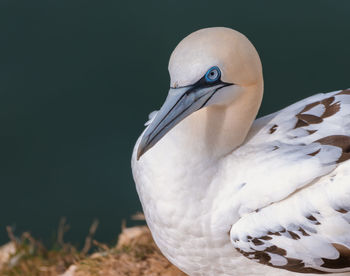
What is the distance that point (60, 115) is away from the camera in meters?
6.21

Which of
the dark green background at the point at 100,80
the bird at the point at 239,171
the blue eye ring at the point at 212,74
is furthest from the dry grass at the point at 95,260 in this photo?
the blue eye ring at the point at 212,74

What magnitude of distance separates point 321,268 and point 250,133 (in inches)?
30.2

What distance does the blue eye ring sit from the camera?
2879 millimetres

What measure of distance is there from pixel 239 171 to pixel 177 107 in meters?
0.51

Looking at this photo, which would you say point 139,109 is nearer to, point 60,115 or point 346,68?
point 60,115

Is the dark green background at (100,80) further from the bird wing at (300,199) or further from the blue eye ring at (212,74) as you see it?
the blue eye ring at (212,74)

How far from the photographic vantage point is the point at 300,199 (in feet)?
9.98

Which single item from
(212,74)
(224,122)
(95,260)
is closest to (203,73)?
(212,74)

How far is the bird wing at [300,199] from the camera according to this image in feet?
9.88

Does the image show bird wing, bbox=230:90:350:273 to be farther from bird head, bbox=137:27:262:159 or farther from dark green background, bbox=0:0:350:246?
dark green background, bbox=0:0:350:246

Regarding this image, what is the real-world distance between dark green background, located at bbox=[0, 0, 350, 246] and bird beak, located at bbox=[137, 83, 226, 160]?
10.3 ft

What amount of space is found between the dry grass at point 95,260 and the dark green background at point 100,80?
1028 millimetres

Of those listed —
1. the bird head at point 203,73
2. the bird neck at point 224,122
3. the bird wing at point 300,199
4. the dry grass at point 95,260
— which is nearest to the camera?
the bird head at point 203,73

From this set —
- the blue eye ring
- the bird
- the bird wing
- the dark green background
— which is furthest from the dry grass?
the blue eye ring
